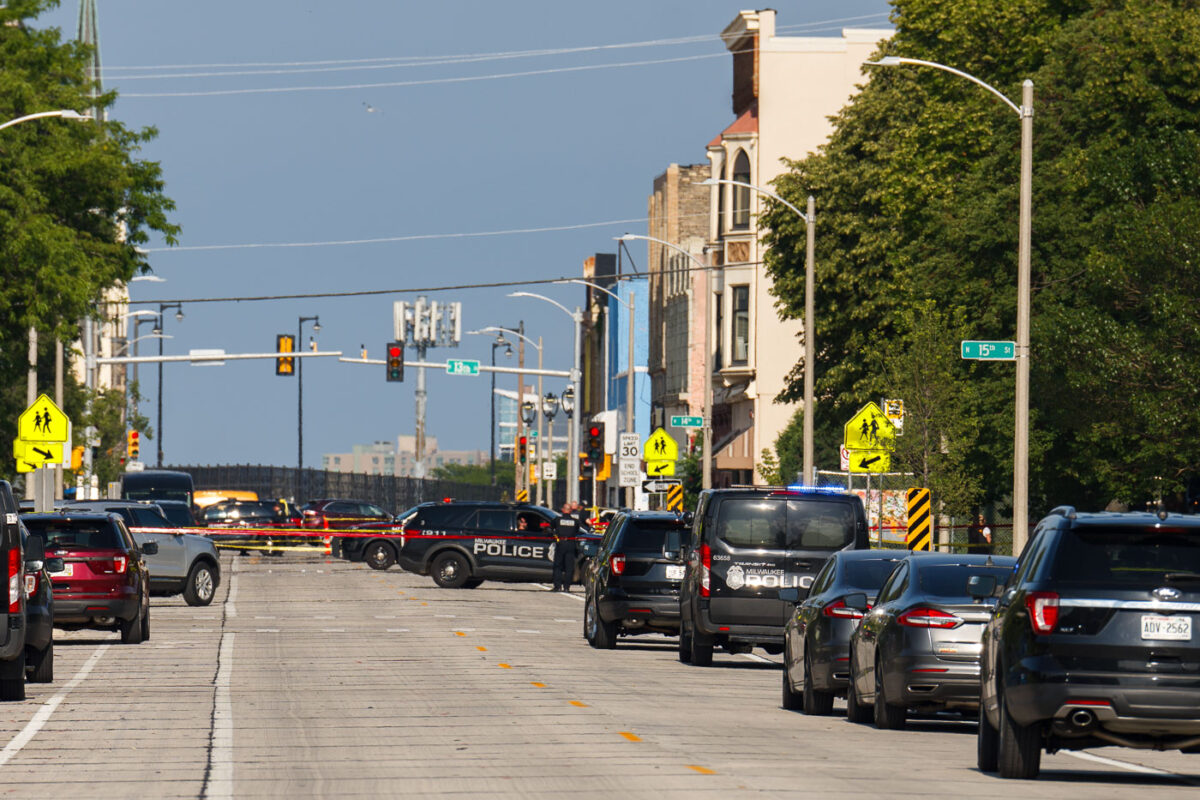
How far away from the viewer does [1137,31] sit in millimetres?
43312

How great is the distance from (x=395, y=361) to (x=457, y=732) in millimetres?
50391

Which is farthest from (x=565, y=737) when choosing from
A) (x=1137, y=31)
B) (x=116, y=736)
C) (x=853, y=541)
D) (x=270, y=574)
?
→ (x=270, y=574)

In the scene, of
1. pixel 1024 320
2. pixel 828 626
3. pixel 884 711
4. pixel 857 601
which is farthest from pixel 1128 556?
pixel 1024 320

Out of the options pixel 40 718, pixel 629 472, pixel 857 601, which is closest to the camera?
pixel 40 718

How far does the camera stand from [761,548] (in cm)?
2531

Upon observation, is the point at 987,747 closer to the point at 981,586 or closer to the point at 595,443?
the point at 981,586

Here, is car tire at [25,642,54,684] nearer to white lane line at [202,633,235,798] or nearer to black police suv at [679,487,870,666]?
white lane line at [202,633,235,798]

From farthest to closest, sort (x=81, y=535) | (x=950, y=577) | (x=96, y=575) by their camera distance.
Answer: (x=81, y=535)
(x=96, y=575)
(x=950, y=577)

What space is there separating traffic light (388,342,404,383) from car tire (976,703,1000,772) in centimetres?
5254

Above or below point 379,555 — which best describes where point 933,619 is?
above

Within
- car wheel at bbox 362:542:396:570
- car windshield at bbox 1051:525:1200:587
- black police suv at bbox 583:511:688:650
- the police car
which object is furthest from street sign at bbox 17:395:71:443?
car windshield at bbox 1051:525:1200:587

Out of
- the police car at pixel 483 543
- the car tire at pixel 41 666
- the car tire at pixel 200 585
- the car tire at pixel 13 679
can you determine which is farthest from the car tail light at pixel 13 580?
the police car at pixel 483 543

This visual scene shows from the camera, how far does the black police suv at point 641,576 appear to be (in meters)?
28.3

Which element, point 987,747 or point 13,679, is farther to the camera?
point 13,679
